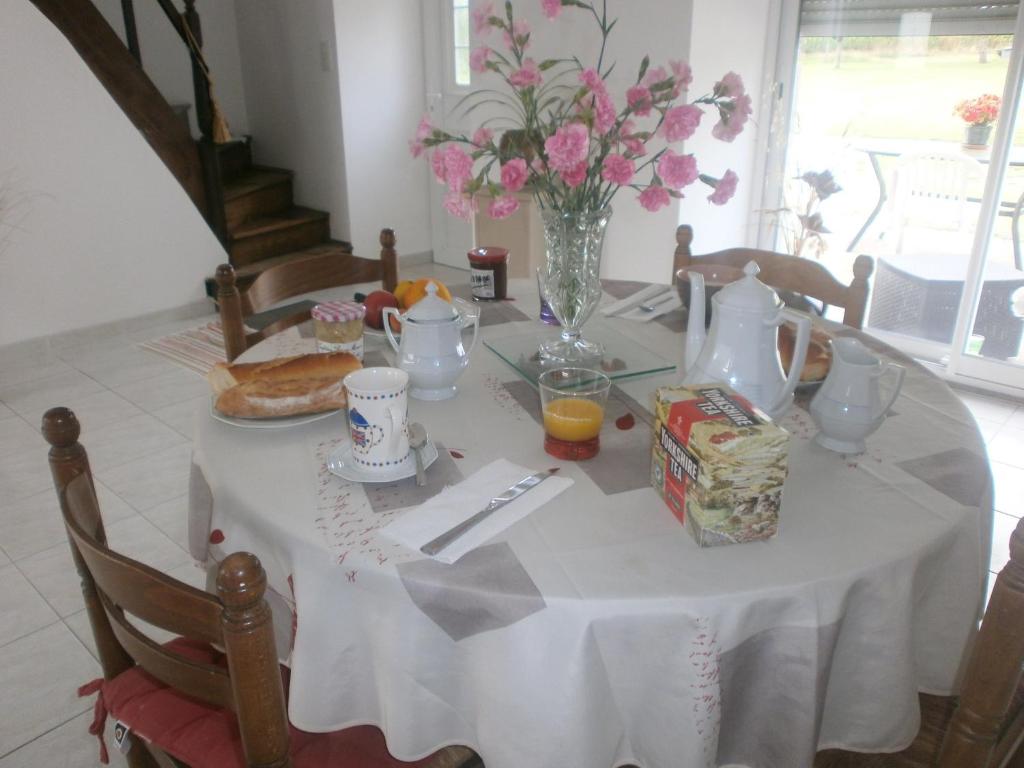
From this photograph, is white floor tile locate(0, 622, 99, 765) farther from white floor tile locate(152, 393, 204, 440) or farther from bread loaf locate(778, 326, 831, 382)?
bread loaf locate(778, 326, 831, 382)

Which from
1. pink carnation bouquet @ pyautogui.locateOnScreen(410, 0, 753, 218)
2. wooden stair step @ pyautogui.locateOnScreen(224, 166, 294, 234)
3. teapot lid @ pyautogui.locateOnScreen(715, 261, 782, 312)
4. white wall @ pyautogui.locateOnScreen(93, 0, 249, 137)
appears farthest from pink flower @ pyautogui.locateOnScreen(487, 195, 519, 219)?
white wall @ pyautogui.locateOnScreen(93, 0, 249, 137)

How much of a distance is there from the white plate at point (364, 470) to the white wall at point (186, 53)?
167 inches

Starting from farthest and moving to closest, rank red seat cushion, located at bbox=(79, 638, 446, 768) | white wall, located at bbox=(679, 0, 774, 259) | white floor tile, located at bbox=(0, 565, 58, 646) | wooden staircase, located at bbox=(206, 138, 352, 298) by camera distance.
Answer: wooden staircase, located at bbox=(206, 138, 352, 298), white wall, located at bbox=(679, 0, 774, 259), white floor tile, located at bbox=(0, 565, 58, 646), red seat cushion, located at bbox=(79, 638, 446, 768)

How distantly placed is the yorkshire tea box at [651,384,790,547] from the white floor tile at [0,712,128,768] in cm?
132

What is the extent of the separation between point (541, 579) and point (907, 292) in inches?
128

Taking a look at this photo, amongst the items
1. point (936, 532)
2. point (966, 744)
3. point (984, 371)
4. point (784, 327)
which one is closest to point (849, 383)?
point (936, 532)

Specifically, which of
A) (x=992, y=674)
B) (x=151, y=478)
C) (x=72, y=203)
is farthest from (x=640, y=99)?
(x=72, y=203)

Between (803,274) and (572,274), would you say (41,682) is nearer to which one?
(572,274)

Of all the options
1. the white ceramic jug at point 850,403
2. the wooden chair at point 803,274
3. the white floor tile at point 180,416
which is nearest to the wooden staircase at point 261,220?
the white floor tile at point 180,416

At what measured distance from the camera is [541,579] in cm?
85

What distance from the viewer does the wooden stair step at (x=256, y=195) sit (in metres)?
4.51

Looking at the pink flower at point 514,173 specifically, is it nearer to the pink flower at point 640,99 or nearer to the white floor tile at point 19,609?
the pink flower at point 640,99

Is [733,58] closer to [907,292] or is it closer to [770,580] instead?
[907,292]

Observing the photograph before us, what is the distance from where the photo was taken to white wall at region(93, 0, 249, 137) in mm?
4691
